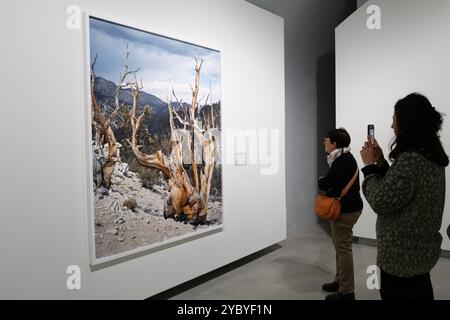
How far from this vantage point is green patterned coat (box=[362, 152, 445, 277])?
1621 mm

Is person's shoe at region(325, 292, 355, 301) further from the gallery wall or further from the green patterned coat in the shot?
the gallery wall

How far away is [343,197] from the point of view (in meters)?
3.03

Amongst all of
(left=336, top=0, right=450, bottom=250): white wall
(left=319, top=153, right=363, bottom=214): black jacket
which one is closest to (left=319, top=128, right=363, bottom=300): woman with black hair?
(left=319, top=153, right=363, bottom=214): black jacket

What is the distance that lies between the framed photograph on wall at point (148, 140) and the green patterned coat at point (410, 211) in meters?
1.97

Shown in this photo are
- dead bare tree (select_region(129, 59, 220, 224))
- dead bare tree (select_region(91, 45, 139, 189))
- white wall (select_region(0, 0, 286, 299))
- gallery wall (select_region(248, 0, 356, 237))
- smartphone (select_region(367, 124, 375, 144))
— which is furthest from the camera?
gallery wall (select_region(248, 0, 356, 237))

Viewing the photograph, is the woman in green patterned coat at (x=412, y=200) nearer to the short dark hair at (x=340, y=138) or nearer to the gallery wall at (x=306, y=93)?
the short dark hair at (x=340, y=138)

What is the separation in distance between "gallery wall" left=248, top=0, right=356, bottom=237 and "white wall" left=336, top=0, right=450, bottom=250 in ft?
3.11

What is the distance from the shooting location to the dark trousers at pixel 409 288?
1699mm

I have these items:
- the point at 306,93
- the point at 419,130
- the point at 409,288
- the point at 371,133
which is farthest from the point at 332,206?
the point at 306,93

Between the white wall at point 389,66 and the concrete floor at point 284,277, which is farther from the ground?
the white wall at point 389,66

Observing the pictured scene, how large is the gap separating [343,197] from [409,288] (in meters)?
1.36

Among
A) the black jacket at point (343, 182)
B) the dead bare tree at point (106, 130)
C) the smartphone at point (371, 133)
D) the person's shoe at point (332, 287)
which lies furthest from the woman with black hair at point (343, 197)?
the dead bare tree at point (106, 130)

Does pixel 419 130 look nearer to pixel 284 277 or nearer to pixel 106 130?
pixel 106 130
